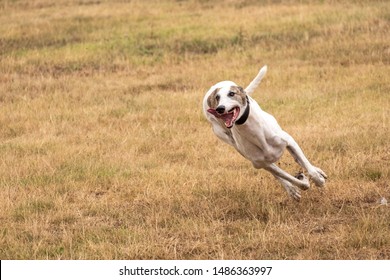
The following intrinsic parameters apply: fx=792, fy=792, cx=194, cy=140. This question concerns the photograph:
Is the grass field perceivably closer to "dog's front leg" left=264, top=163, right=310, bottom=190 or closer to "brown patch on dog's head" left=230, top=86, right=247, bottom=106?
"dog's front leg" left=264, top=163, right=310, bottom=190

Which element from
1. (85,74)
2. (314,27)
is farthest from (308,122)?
(314,27)

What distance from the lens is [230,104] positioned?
7.44 meters

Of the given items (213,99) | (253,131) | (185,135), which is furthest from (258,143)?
(185,135)

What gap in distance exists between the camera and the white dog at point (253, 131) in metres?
7.53

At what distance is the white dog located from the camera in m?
7.53

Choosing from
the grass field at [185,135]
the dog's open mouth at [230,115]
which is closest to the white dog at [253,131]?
the dog's open mouth at [230,115]

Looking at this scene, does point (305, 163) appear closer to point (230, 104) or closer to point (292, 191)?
point (292, 191)

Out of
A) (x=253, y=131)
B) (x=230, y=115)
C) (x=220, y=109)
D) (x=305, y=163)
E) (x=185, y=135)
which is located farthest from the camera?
(x=185, y=135)

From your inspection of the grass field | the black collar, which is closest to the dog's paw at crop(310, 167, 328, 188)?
the grass field

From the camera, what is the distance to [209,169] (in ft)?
33.2

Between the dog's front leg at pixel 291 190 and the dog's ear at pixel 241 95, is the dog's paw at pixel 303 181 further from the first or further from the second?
the dog's ear at pixel 241 95

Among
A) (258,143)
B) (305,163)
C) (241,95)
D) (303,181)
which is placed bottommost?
(303,181)

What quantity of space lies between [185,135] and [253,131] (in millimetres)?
4396

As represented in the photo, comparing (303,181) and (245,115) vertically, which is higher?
(245,115)
